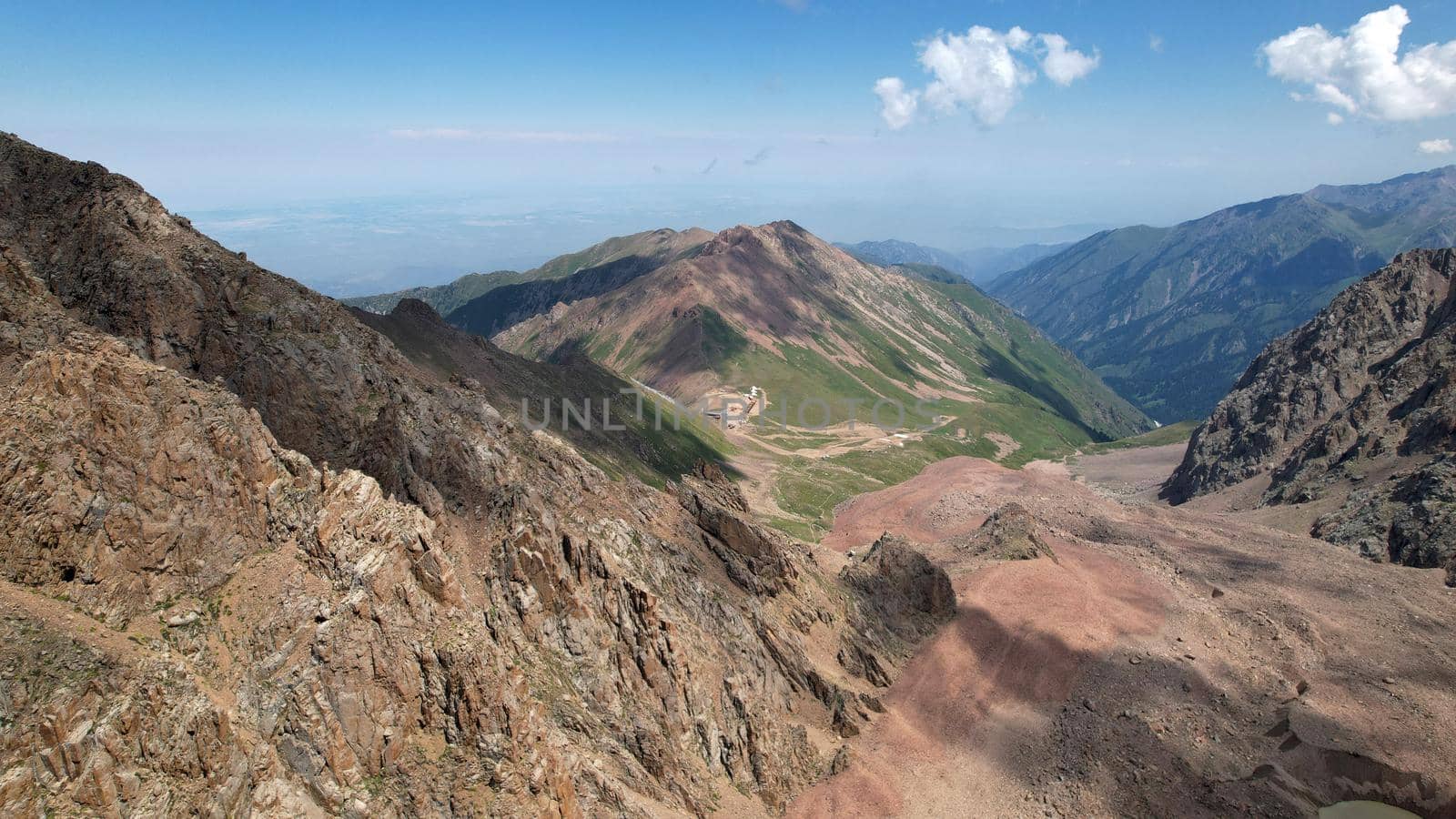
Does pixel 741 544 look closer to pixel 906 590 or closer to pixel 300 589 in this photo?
pixel 906 590

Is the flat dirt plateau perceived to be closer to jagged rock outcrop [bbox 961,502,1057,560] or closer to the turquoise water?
the turquoise water

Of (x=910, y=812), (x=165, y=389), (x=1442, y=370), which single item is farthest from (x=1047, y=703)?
(x=1442, y=370)

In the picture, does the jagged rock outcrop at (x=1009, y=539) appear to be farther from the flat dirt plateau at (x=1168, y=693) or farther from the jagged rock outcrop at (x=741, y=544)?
the jagged rock outcrop at (x=741, y=544)

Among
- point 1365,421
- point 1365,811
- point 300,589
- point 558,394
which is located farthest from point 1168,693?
point 558,394

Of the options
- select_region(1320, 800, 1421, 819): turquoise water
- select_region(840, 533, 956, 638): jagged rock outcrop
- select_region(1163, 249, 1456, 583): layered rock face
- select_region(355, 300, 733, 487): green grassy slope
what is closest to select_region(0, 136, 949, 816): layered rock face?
select_region(840, 533, 956, 638): jagged rock outcrop

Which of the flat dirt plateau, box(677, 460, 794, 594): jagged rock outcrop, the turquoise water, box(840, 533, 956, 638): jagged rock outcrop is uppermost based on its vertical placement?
box(677, 460, 794, 594): jagged rock outcrop
